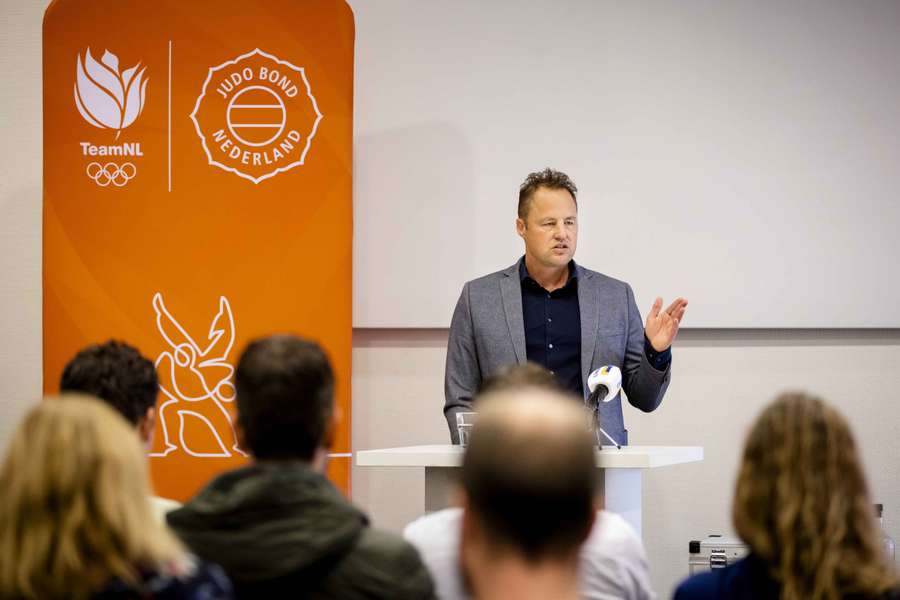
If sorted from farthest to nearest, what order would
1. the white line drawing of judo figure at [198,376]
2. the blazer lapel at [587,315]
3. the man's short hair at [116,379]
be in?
1. the white line drawing of judo figure at [198,376]
2. the blazer lapel at [587,315]
3. the man's short hair at [116,379]

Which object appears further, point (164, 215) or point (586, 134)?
point (586, 134)

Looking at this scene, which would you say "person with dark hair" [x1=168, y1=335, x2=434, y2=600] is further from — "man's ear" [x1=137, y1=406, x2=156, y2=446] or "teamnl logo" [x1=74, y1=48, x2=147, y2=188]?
"teamnl logo" [x1=74, y1=48, x2=147, y2=188]

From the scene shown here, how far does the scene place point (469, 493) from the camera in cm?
131

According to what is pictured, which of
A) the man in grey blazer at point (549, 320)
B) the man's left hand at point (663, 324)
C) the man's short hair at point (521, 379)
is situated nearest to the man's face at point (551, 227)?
the man in grey blazer at point (549, 320)

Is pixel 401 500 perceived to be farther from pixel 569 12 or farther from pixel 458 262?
pixel 569 12

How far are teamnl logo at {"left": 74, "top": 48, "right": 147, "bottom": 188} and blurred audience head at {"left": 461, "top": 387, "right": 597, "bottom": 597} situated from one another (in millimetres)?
3475

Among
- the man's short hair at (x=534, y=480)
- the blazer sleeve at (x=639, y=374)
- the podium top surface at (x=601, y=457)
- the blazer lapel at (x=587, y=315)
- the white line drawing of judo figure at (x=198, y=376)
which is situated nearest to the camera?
the man's short hair at (x=534, y=480)

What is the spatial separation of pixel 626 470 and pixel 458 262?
197 cm

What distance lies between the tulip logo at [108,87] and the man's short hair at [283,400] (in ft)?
9.37

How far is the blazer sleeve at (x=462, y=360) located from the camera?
4059 millimetres

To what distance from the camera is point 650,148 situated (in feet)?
16.8

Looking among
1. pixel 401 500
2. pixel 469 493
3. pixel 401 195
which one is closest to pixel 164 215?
pixel 401 195

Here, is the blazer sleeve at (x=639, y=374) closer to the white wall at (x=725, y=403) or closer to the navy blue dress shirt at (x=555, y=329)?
the navy blue dress shirt at (x=555, y=329)

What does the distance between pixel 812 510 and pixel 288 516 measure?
2.67 ft
